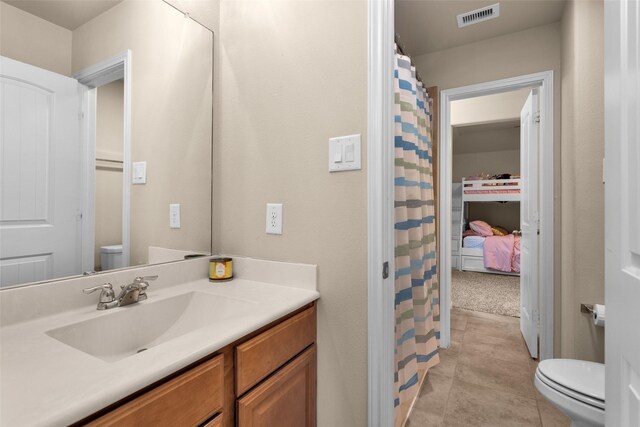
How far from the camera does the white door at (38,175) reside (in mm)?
867

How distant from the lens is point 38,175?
0.93 meters

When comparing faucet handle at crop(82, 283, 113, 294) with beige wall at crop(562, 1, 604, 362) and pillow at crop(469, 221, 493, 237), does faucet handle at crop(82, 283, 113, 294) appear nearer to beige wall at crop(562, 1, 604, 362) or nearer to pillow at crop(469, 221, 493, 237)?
beige wall at crop(562, 1, 604, 362)

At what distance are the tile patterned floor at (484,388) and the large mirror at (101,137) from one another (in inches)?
64.0

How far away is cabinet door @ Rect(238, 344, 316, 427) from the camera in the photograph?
0.86 meters

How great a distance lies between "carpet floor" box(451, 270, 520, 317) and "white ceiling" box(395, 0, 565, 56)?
270 centimetres

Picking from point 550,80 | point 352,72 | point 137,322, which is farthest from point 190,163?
point 550,80

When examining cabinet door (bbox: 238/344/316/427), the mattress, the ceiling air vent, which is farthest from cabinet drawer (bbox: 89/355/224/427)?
the mattress

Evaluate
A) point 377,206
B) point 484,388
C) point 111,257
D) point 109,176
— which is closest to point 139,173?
point 109,176

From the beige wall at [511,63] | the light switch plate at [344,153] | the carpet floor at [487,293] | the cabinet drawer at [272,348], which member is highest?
the beige wall at [511,63]

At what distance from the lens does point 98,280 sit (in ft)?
3.39

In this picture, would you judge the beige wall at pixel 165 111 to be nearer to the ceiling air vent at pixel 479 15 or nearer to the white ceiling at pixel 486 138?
the ceiling air vent at pixel 479 15

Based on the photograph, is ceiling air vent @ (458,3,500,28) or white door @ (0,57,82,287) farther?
ceiling air vent @ (458,3,500,28)

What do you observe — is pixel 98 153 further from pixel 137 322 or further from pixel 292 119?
pixel 292 119

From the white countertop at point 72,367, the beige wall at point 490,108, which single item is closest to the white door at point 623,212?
the white countertop at point 72,367
